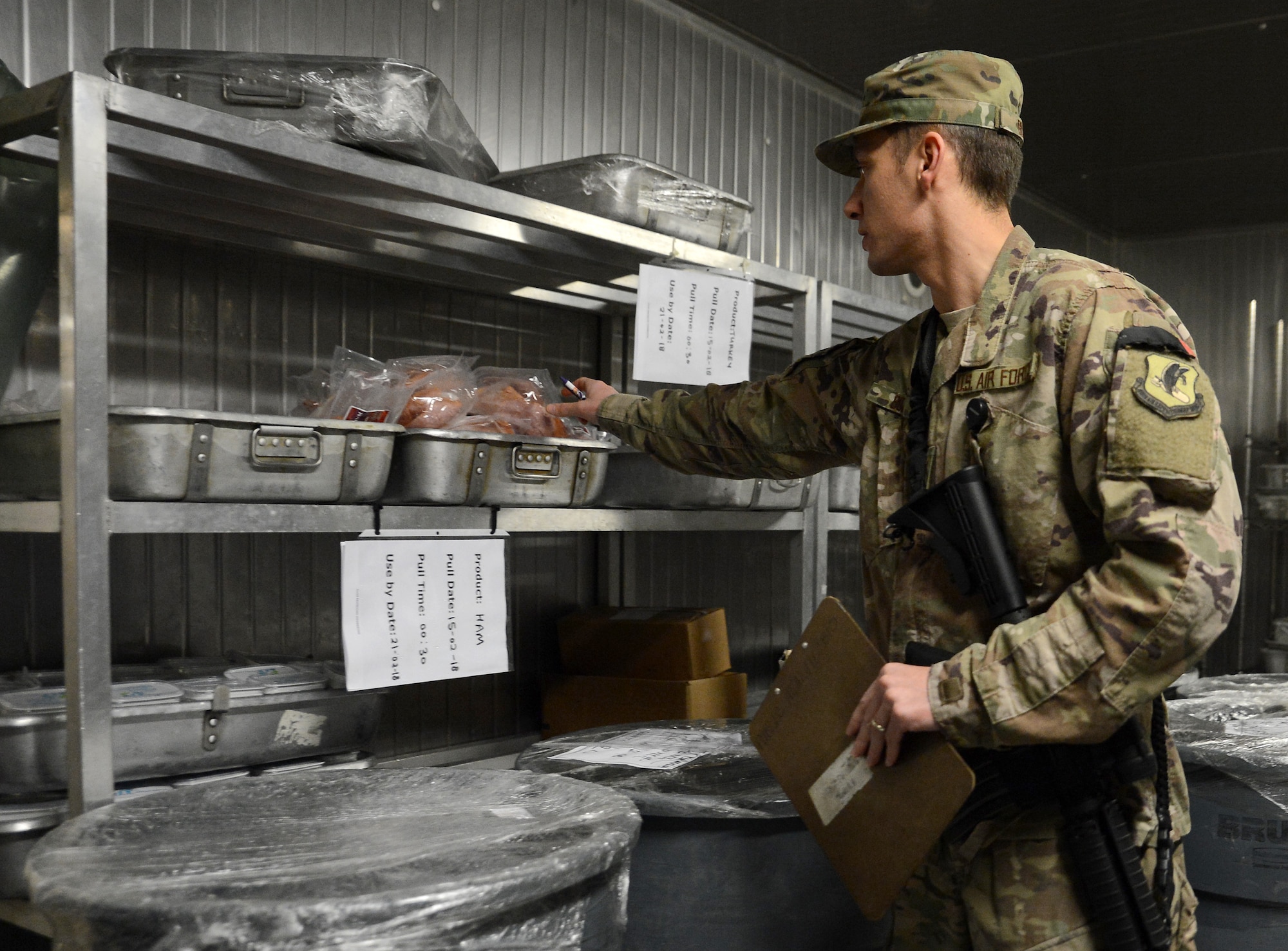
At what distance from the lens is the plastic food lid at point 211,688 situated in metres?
1.60

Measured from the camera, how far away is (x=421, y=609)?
1.69m

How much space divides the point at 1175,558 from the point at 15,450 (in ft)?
4.62

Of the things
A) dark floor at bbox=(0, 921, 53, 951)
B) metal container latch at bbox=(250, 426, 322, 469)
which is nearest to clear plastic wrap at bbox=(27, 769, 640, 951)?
metal container latch at bbox=(250, 426, 322, 469)

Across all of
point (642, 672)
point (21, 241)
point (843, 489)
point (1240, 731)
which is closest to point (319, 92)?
point (21, 241)

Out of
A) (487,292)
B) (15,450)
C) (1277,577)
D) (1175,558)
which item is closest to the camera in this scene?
(1175,558)

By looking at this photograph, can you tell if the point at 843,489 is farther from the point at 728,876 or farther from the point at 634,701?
the point at 728,876

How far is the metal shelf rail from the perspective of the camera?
4.36ft

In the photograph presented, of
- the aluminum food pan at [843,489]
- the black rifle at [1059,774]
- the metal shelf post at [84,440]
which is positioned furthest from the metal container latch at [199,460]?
the aluminum food pan at [843,489]

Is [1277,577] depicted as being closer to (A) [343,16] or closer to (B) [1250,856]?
(B) [1250,856]

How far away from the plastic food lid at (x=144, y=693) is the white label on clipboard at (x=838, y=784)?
892mm

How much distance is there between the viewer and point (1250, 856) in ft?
6.05

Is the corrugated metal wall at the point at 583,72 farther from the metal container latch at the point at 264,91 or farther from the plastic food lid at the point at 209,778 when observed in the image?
the plastic food lid at the point at 209,778

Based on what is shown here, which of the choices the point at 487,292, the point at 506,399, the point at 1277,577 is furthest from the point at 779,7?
the point at 1277,577

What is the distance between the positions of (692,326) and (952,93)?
79 cm
